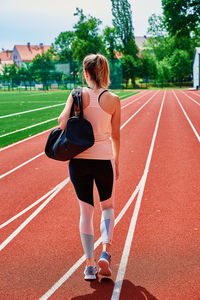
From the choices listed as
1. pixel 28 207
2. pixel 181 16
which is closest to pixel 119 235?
pixel 28 207

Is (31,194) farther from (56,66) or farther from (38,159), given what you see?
(56,66)

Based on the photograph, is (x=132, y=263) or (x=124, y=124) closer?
(x=132, y=263)

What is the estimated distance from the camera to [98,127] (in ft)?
9.53

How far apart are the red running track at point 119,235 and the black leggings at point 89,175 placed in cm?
88

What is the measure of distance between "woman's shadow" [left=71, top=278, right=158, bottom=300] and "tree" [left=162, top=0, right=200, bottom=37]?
32734 millimetres

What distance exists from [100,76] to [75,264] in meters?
1.92

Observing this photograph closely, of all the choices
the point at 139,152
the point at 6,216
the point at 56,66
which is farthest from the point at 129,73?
the point at 6,216

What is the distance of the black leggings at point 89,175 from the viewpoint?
2930 millimetres

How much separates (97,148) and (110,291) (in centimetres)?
127

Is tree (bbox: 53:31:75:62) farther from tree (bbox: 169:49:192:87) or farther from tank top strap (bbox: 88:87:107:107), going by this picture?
tank top strap (bbox: 88:87:107:107)

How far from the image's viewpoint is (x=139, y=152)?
9.34 meters

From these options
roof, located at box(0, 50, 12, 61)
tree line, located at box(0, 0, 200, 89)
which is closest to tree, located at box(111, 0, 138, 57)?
tree line, located at box(0, 0, 200, 89)

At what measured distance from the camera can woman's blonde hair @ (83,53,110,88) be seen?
288 cm

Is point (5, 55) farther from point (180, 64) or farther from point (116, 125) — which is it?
point (116, 125)
